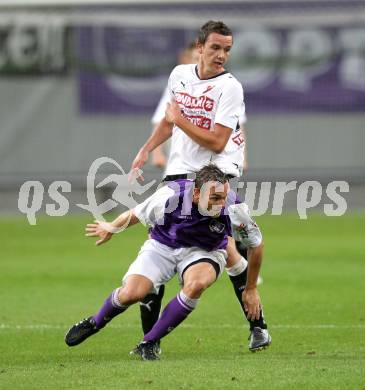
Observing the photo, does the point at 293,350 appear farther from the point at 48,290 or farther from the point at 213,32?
the point at 48,290

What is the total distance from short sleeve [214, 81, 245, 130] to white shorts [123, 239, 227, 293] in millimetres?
1035

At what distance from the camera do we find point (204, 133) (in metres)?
9.36

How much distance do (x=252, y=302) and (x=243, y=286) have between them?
56cm

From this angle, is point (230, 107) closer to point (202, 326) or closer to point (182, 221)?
point (182, 221)

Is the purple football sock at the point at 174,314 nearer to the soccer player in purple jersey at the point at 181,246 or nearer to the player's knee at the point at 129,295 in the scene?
the soccer player in purple jersey at the point at 181,246

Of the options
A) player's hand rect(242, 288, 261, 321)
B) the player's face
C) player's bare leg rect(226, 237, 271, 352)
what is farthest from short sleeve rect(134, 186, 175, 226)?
the player's face

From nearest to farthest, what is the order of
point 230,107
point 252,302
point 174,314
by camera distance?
point 174,314
point 230,107
point 252,302

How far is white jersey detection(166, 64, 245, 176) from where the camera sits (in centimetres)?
945

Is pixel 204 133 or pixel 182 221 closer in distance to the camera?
pixel 182 221

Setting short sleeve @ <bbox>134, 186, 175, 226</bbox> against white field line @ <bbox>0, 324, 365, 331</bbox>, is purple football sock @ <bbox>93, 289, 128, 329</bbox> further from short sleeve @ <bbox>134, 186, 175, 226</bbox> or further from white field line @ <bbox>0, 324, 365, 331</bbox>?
white field line @ <bbox>0, 324, 365, 331</bbox>

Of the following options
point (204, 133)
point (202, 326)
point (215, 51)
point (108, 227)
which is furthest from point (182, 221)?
point (202, 326)

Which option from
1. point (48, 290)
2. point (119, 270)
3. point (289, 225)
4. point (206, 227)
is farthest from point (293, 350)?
point (289, 225)

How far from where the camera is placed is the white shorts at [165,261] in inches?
360

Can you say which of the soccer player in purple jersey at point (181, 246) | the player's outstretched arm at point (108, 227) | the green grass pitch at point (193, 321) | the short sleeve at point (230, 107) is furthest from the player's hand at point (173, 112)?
the green grass pitch at point (193, 321)
